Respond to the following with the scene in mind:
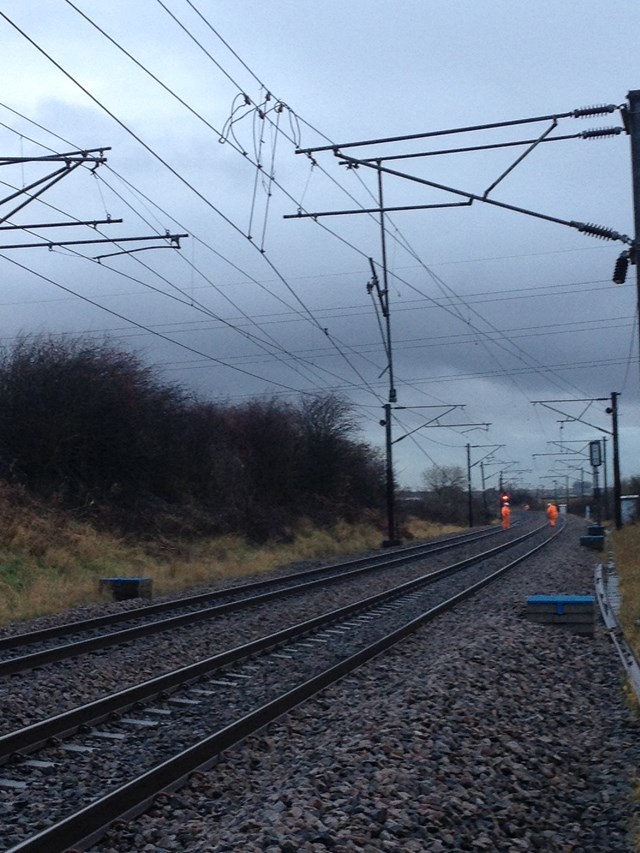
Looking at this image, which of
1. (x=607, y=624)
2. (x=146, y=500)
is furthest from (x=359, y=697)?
(x=146, y=500)

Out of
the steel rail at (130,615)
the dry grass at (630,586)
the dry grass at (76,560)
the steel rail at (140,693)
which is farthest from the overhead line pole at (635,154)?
the dry grass at (76,560)

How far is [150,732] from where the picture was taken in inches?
419

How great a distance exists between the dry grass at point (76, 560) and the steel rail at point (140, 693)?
5.76 metres

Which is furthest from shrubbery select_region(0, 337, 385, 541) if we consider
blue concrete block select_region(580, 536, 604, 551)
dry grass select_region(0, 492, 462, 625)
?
blue concrete block select_region(580, 536, 604, 551)

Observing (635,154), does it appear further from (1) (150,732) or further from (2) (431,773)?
(1) (150,732)

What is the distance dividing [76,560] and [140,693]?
18163 millimetres

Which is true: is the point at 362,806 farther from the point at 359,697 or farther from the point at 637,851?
the point at 359,697

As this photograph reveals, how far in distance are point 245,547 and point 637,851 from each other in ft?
115

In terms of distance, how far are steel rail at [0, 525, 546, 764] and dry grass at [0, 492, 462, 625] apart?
576 centimetres

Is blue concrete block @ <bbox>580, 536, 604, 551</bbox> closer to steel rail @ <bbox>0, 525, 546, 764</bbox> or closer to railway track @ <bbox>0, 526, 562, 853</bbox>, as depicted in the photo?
steel rail @ <bbox>0, 525, 546, 764</bbox>

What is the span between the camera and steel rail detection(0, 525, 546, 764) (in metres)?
9.68

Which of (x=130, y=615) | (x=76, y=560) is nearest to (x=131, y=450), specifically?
(x=76, y=560)

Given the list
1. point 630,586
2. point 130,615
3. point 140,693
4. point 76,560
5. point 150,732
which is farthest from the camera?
point 76,560

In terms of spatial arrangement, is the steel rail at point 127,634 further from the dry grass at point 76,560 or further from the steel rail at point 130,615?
the dry grass at point 76,560
